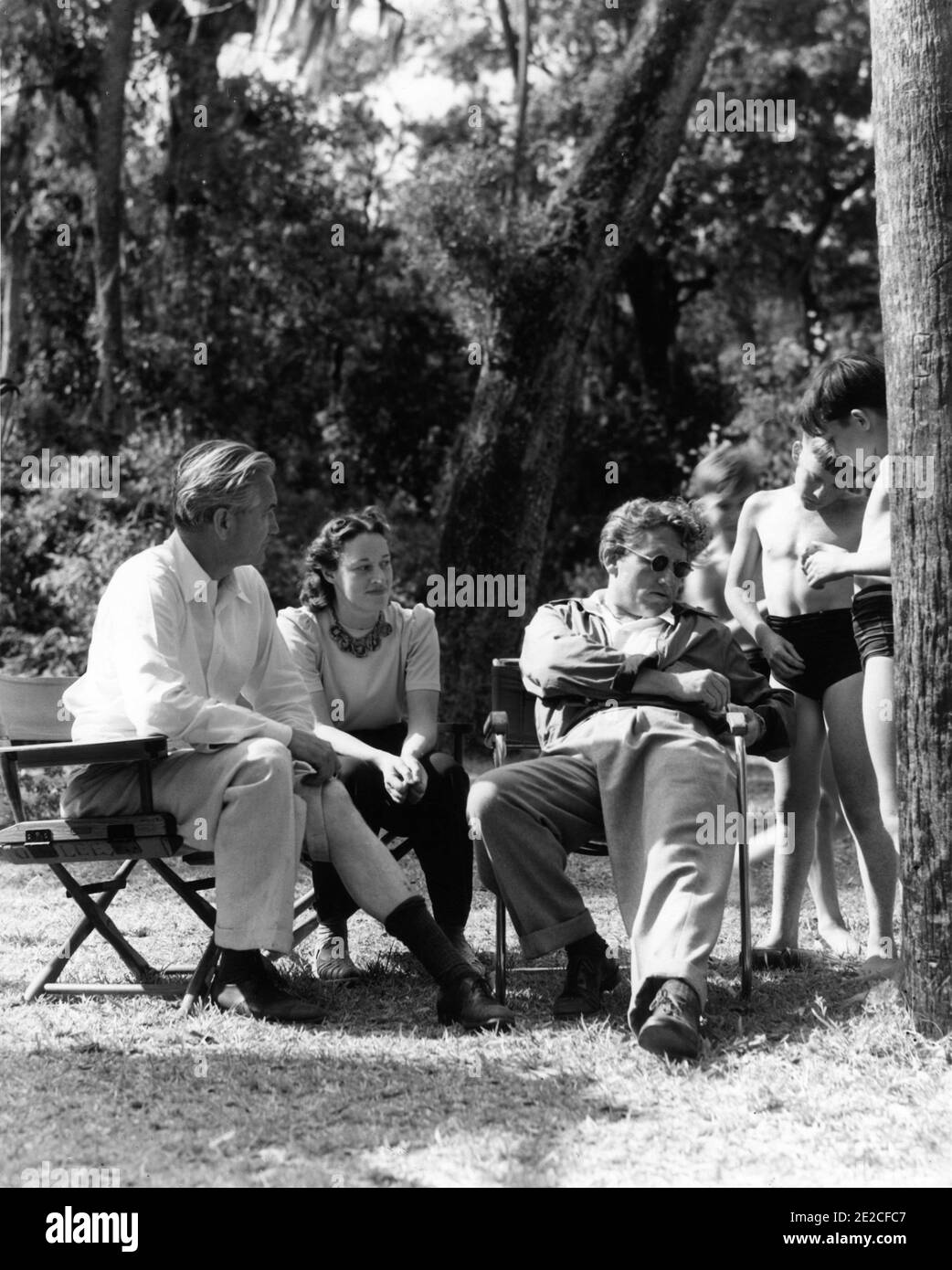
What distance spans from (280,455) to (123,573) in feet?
34.0

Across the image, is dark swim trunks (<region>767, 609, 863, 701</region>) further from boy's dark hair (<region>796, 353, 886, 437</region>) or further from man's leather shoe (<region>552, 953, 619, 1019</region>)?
man's leather shoe (<region>552, 953, 619, 1019</region>)

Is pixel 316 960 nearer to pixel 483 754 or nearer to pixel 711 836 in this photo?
pixel 711 836

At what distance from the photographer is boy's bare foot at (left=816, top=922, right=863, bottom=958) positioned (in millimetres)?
5047

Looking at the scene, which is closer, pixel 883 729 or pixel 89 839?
pixel 89 839

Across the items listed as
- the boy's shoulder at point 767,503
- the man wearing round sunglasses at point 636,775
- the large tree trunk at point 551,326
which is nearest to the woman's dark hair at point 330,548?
the man wearing round sunglasses at point 636,775

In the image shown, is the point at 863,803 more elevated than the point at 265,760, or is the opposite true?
the point at 265,760

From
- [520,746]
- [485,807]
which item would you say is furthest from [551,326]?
[485,807]

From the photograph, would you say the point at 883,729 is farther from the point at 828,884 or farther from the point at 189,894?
the point at 189,894

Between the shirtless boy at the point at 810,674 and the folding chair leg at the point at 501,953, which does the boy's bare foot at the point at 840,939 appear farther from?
the folding chair leg at the point at 501,953

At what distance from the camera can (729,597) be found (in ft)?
16.9

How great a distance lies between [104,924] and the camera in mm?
4516

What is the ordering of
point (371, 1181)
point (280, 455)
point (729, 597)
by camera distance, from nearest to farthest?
point (371, 1181), point (729, 597), point (280, 455)

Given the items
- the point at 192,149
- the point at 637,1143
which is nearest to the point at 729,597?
the point at 637,1143

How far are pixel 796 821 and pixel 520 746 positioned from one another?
958mm
